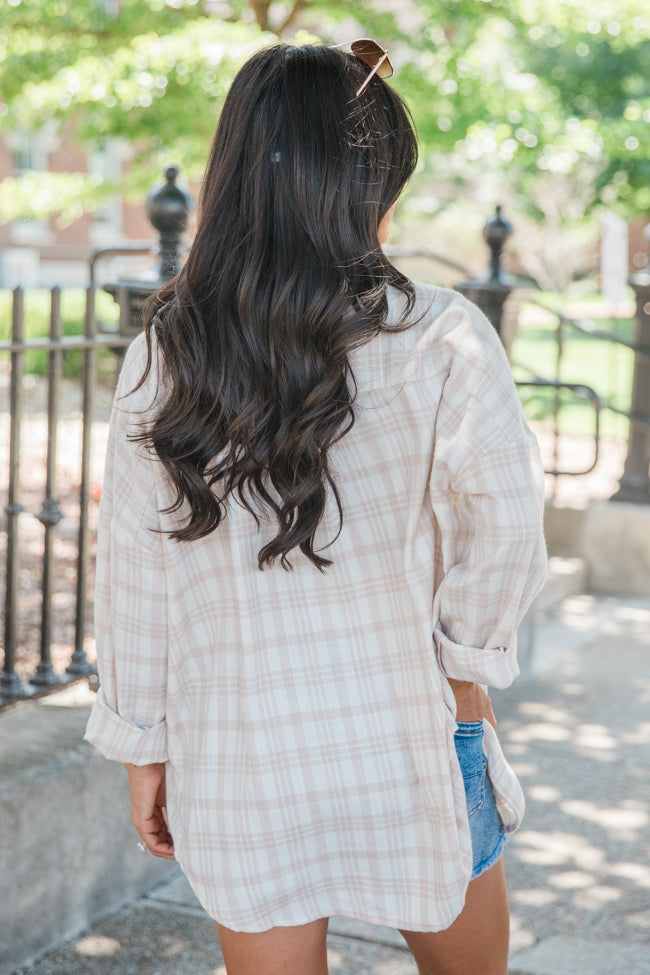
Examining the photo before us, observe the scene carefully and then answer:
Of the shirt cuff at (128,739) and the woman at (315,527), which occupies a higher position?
the woman at (315,527)

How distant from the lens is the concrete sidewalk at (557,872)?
105 inches

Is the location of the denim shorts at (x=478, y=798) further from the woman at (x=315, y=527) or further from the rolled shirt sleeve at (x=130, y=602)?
the rolled shirt sleeve at (x=130, y=602)

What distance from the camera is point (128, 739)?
1.59 meters

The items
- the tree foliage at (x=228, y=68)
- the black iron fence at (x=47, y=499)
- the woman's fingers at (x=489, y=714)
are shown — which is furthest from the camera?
the tree foliage at (x=228, y=68)

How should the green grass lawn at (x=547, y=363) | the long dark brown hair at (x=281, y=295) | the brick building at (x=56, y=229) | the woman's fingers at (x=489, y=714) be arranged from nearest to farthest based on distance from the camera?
1. the long dark brown hair at (x=281, y=295)
2. the woman's fingers at (x=489, y=714)
3. the green grass lawn at (x=547, y=363)
4. the brick building at (x=56, y=229)

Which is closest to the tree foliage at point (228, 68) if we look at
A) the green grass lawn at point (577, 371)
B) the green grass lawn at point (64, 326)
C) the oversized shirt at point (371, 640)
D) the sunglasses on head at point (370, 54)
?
the green grass lawn at point (577, 371)

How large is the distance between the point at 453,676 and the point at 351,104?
786mm

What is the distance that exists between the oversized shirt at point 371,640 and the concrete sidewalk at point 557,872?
4.29ft

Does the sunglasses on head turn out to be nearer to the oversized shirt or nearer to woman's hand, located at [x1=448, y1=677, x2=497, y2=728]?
the oversized shirt

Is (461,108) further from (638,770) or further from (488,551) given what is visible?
(488,551)

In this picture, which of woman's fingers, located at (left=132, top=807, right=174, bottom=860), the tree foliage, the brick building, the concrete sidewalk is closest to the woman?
woman's fingers, located at (left=132, top=807, right=174, bottom=860)

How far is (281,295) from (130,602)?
51 centimetres

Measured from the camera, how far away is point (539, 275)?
2261 centimetres

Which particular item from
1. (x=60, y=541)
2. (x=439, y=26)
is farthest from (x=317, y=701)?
(x=439, y=26)
